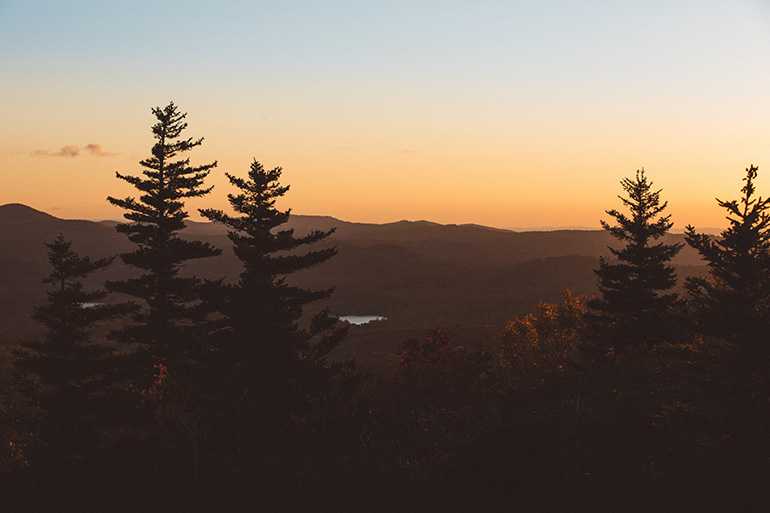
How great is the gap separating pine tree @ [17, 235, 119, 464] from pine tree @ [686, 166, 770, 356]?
73.8 feet

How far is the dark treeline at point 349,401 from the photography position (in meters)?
18.6

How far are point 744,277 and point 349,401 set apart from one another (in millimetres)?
18033

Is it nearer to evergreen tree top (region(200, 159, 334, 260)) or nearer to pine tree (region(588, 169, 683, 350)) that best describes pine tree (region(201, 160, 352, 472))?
evergreen tree top (region(200, 159, 334, 260))

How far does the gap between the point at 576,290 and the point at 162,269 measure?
150m

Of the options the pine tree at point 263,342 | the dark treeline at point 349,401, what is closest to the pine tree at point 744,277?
the dark treeline at point 349,401

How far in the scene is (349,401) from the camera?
3117 centimetres

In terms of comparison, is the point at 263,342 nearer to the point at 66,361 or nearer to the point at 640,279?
the point at 66,361

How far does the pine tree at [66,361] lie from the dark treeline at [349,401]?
82mm

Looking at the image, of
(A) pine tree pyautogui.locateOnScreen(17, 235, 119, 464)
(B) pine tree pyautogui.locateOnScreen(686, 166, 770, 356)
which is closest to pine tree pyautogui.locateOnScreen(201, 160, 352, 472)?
(A) pine tree pyautogui.locateOnScreen(17, 235, 119, 464)

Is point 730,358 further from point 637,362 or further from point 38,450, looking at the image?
point 38,450

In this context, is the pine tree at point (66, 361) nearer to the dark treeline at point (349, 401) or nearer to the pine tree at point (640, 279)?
the dark treeline at point (349, 401)

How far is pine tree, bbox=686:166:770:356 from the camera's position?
18172 mm

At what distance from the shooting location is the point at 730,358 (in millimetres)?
18141

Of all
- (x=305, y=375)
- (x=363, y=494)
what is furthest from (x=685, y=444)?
(x=305, y=375)
